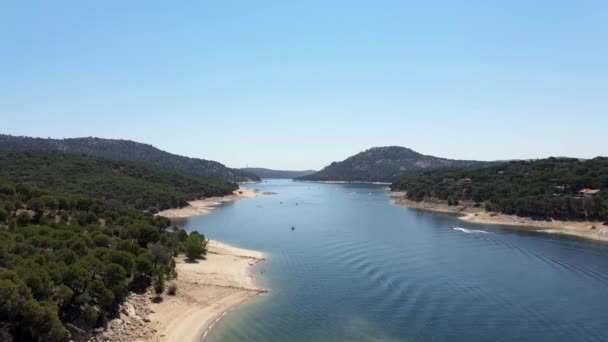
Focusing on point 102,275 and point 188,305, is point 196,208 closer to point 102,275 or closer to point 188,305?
point 188,305

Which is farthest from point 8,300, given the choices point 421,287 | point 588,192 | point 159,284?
point 588,192

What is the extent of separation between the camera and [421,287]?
49.5m

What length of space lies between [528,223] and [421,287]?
65892 millimetres

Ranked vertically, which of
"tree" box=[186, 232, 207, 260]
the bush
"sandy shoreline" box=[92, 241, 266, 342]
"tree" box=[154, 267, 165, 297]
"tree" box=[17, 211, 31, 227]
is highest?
"tree" box=[17, 211, 31, 227]

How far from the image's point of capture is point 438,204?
143750mm

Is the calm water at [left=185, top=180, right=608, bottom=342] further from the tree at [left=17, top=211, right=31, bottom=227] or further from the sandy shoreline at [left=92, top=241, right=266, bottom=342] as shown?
the tree at [left=17, top=211, right=31, bottom=227]

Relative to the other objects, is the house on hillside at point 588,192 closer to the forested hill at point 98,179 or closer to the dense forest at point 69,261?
the dense forest at point 69,261

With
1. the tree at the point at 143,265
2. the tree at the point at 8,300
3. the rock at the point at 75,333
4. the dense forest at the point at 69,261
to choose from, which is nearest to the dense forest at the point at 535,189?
the dense forest at the point at 69,261

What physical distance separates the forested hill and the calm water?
123 ft

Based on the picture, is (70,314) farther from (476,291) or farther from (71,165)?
(71,165)

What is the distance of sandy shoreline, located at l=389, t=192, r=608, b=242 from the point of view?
8962 cm

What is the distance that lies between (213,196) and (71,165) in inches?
1966

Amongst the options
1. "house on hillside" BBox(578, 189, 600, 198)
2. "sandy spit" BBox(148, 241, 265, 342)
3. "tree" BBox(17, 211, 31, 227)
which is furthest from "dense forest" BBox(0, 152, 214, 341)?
"house on hillside" BBox(578, 189, 600, 198)

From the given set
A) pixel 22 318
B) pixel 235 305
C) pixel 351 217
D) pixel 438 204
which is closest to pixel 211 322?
pixel 235 305
